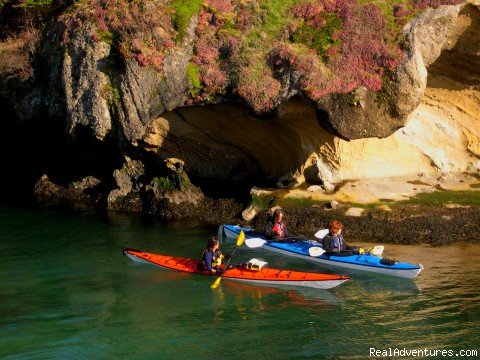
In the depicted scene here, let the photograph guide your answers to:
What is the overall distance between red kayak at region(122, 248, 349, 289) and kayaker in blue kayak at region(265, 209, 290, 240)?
2716 mm

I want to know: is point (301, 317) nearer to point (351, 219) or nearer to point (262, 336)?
point (262, 336)

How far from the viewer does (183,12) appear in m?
25.1

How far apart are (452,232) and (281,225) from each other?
5767 mm

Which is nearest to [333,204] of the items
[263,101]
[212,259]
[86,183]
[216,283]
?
[263,101]

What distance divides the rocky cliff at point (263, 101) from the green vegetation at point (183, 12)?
0.31ft

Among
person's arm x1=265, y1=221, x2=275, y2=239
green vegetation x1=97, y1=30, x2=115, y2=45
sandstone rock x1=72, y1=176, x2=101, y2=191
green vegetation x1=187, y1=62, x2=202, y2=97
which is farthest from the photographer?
sandstone rock x1=72, y1=176, x2=101, y2=191

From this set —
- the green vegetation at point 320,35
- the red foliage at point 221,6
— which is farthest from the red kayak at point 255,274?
the red foliage at point 221,6

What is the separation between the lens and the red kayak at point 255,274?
17.4 meters

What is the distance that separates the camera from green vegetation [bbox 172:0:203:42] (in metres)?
24.9

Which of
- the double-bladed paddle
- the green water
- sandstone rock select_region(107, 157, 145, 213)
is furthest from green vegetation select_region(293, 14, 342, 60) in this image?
sandstone rock select_region(107, 157, 145, 213)

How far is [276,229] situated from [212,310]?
5784 millimetres

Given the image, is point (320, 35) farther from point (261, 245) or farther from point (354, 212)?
point (261, 245)

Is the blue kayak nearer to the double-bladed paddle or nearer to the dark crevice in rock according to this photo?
the double-bladed paddle

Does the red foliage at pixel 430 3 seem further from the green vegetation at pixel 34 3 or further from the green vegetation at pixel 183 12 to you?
the green vegetation at pixel 34 3
